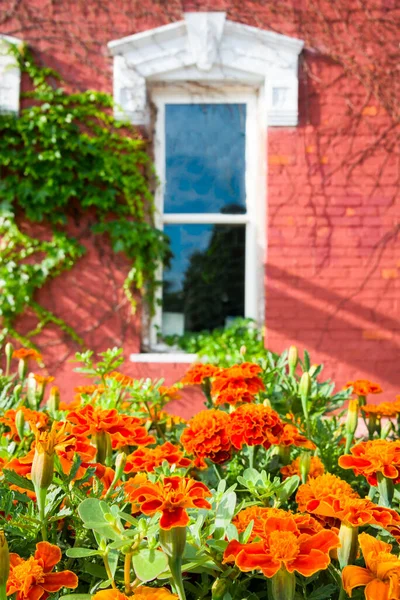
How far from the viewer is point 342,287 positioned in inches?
144

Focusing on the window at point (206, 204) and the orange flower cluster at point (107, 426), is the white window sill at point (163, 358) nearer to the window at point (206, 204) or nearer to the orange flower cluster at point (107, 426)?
the window at point (206, 204)

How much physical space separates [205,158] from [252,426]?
312 centimetres

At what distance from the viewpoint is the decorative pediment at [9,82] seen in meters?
3.65

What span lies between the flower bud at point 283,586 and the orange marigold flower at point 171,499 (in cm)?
11

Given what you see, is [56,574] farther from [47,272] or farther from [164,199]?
[164,199]

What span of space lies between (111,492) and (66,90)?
340 centimetres

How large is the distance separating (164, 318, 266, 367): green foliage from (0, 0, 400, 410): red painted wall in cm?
12

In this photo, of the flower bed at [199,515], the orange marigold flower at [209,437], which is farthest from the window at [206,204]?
the orange marigold flower at [209,437]

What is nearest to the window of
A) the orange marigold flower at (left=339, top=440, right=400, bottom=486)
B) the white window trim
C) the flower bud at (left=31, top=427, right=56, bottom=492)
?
the white window trim

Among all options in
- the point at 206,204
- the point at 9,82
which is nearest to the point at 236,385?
the point at 206,204

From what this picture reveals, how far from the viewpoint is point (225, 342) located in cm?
366

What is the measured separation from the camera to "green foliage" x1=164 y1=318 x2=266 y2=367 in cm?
360

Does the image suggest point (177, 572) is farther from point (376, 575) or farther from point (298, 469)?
point (298, 469)

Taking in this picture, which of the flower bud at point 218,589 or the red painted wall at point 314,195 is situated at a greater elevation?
the red painted wall at point 314,195
